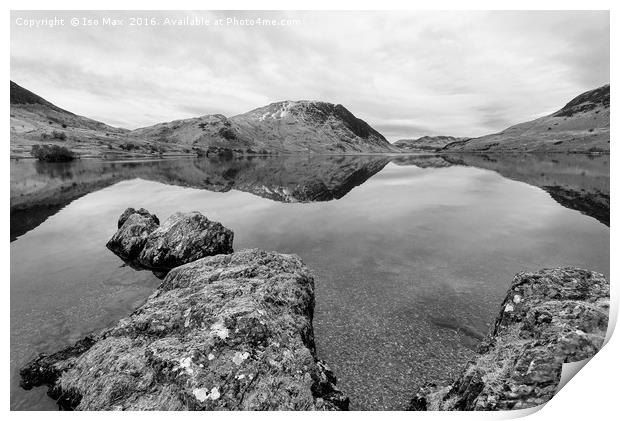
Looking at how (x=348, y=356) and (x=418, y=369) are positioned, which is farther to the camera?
(x=348, y=356)

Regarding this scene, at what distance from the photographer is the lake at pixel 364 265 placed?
495 inches

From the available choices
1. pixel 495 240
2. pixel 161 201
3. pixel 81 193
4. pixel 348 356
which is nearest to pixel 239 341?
pixel 348 356

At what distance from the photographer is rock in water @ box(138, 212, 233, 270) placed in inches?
845

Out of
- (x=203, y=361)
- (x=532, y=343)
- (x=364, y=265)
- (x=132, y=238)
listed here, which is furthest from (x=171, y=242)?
(x=532, y=343)

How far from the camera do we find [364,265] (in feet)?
72.0

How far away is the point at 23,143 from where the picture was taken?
138375mm

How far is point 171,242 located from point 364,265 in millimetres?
14286

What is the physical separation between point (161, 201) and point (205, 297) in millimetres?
41512

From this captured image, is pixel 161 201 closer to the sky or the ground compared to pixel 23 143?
closer to the ground

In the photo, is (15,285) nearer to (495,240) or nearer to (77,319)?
(77,319)

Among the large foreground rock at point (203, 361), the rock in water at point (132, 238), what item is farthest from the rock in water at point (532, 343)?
the rock in water at point (132, 238)

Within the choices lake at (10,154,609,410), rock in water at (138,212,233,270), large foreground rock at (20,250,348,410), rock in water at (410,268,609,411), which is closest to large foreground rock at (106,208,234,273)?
rock in water at (138,212,233,270)

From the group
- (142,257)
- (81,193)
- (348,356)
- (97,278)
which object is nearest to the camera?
(348,356)
